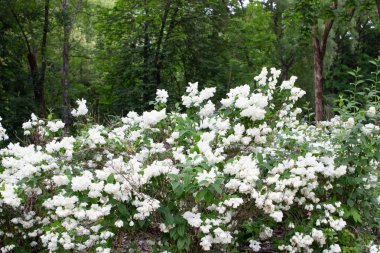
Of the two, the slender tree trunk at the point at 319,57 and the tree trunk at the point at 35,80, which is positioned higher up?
the slender tree trunk at the point at 319,57

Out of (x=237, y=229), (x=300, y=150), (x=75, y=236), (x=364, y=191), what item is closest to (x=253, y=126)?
(x=300, y=150)

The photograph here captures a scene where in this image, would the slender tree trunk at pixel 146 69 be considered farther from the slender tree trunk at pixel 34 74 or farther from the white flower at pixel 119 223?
the white flower at pixel 119 223

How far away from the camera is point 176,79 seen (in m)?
16.7

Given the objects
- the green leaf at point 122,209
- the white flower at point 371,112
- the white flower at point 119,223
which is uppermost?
the white flower at point 371,112

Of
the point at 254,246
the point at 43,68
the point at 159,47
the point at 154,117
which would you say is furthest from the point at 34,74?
the point at 254,246

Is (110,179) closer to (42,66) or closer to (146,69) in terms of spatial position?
(146,69)

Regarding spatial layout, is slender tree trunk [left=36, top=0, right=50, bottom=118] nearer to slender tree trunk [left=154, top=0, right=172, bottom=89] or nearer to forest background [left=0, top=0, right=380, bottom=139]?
forest background [left=0, top=0, right=380, bottom=139]

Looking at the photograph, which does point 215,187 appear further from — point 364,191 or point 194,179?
point 364,191

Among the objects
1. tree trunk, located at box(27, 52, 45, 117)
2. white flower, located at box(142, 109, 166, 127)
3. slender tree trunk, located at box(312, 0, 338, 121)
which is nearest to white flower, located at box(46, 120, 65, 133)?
white flower, located at box(142, 109, 166, 127)

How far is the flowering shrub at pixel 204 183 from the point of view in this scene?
9.88ft

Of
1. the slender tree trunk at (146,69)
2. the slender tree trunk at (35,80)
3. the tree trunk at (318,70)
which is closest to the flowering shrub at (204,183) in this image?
the slender tree trunk at (146,69)

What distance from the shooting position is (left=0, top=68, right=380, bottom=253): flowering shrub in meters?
3.01

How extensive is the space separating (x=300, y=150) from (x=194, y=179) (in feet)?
3.98

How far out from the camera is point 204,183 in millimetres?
2771
